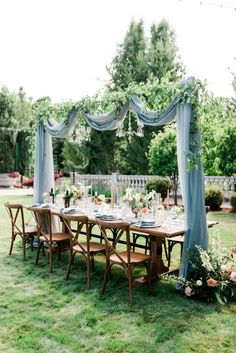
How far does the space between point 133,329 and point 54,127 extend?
3995 millimetres

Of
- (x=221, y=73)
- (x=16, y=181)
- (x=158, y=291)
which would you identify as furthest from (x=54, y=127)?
(x=16, y=181)

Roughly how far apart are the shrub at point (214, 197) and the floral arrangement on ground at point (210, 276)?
7.24 metres

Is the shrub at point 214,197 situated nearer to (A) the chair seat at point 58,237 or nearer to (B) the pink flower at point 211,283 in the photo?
(A) the chair seat at point 58,237

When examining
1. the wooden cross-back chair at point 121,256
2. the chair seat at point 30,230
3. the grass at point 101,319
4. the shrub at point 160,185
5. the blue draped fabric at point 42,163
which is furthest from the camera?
the shrub at point 160,185

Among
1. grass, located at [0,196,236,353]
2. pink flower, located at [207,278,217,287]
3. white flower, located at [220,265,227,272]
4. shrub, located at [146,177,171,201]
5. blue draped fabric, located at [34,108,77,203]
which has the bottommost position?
grass, located at [0,196,236,353]

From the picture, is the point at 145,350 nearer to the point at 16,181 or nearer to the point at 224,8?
the point at 224,8

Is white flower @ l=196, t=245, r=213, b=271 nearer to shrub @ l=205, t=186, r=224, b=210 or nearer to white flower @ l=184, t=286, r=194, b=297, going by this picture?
white flower @ l=184, t=286, r=194, b=297

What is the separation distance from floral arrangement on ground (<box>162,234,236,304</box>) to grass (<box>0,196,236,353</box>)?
0.39 ft

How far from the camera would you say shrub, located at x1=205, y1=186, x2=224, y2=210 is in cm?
1152

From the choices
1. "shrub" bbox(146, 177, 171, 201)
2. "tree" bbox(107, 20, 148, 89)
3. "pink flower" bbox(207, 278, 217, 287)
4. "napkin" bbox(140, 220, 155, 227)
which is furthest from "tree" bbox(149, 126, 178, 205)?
"tree" bbox(107, 20, 148, 89)

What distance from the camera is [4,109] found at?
86.6ft

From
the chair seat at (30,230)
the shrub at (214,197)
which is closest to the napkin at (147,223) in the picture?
the chair seat at (30,230)

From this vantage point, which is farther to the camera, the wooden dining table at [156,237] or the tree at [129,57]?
the tree at [129,57]

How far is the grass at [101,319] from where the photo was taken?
123 inches
